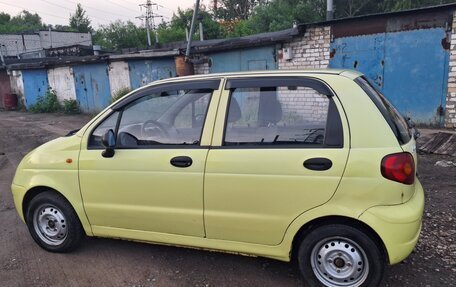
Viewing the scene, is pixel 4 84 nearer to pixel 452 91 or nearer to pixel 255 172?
pixel 452 91

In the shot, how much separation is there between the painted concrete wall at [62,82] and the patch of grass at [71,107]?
0.31 metres

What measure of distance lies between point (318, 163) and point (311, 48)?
867cm

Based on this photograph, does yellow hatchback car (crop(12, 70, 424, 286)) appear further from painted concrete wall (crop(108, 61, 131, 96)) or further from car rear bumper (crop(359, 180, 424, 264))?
painted concrete wall (crop(108, 61, 131, 96))

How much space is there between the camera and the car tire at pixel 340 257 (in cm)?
273

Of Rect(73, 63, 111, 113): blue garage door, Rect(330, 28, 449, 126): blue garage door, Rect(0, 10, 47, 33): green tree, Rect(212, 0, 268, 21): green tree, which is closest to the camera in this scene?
Rect(330, 28, 449, 126): blue garage door

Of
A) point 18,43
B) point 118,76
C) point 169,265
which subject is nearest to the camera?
point 169,265

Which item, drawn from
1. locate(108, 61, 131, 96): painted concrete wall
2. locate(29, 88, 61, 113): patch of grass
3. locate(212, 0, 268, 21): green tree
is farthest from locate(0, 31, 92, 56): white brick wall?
locate(108, 61, 131, 96): painted concrete wall

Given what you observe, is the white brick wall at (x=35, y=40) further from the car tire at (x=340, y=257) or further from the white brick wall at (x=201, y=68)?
the car tire at (x=340, y=257)

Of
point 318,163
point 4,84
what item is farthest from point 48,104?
point 318,163

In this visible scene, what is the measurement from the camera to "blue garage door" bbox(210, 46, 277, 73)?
37.8 feet

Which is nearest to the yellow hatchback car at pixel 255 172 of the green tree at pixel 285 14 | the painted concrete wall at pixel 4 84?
the painted concrete wall at pixel 4 84

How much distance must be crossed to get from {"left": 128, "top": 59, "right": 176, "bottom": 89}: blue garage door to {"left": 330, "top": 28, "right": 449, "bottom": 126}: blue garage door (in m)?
6.71

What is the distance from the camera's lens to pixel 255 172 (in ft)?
9.36

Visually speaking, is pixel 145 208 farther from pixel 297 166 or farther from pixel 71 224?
pixel 297 166
